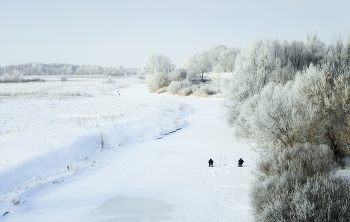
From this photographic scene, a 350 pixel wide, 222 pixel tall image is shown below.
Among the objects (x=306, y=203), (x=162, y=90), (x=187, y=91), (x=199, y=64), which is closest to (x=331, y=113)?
(x=306, y=203)

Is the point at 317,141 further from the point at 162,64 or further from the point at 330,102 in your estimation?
the point at 162,64

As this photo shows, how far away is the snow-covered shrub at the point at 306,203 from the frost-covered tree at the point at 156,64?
6211 centimetres

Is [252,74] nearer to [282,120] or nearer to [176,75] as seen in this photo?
[282,120]

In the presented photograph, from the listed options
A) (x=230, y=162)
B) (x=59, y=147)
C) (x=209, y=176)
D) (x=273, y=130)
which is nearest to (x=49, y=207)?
(x=59, y=147)

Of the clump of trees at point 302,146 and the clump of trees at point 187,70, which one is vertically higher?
the clump of trees at point 187,70

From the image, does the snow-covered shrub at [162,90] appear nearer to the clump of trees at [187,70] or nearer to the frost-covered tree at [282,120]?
the clump of trees at [187,70]

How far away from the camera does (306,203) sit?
13.9 ft

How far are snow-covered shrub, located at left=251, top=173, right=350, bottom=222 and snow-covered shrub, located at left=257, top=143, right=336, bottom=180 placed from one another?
820 millimetres

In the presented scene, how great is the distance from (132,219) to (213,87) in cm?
4286

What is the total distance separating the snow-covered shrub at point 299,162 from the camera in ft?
20.9

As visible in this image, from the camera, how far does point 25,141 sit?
41.3 feet

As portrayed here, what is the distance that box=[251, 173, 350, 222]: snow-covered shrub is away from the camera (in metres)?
4.19

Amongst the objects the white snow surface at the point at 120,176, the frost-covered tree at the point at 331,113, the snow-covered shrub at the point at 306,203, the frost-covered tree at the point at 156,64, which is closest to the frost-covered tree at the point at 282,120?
the frost-covered tree at the point at 331,113

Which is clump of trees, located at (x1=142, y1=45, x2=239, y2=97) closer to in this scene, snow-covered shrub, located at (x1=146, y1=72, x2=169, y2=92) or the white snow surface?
snow-covered shrub, located at (x1=146, y1=72, x2=169, y2=92)
